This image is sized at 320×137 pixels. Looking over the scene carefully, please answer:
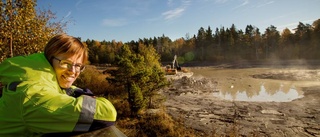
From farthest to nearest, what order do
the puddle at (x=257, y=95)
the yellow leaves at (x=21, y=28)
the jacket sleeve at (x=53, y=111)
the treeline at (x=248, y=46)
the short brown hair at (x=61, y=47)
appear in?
the treeline at (x=248, y=46) → the puddle at (x=257, y=95) → the yellow leaves at (x=21, y=28) → the short brown hair at (x=61, y=47) → the jacket sleeve at (x=53, y=111)

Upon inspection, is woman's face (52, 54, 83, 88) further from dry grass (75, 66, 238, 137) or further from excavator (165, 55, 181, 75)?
excavator (165, 55, 181, 75)

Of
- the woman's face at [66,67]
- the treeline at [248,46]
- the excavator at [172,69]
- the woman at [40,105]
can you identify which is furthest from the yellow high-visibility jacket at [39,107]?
the treeline at [248,46]

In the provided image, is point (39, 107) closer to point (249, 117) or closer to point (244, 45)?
point (249, 117)

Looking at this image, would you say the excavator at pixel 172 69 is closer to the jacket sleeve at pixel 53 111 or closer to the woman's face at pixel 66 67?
the woman's face at pixel 66 67

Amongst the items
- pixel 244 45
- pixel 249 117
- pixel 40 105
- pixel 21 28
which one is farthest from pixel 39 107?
pixel 244 45

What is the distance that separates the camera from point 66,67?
143 centimetres

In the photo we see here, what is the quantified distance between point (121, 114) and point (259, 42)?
229 feet

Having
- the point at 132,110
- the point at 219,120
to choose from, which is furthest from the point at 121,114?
the point at 219,120

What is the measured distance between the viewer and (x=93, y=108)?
3.67ft

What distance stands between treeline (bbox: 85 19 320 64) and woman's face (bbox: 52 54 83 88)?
59528 mm

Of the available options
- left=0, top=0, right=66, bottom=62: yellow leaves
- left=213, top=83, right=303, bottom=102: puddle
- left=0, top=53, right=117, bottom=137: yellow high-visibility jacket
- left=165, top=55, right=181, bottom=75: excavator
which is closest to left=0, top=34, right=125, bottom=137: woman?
left=0, top=53, right=117, bottom=137: yellow high-visibility jacket

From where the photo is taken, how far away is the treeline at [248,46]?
196 ft

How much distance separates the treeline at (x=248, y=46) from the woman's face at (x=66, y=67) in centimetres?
5953

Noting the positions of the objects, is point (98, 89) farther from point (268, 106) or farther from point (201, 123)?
point (268, 106)
